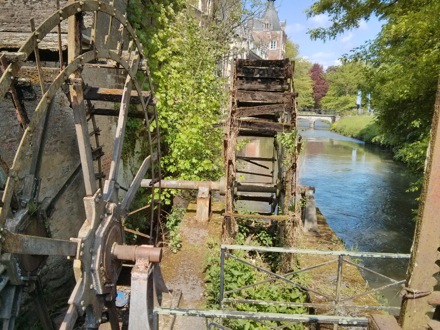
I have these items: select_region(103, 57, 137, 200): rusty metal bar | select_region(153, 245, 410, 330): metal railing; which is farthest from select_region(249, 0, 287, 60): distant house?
select_region(103, 57, 137, 200): rusty metal bar

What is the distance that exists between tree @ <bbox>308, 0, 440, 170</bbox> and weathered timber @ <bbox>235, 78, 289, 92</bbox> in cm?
237

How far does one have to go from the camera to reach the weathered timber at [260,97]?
734 cm

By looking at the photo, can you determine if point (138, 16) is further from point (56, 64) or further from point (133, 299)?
point (133, 299)

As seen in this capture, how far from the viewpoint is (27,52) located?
8.07 ft

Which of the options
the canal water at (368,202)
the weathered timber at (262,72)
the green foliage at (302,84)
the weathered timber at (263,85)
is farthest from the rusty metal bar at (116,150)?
the green foliage at (302,84)

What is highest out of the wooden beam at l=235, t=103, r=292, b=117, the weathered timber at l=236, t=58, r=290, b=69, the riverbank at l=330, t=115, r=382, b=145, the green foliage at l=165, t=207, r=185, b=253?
the weathered timber at l=236, t=58, r=290, b=69

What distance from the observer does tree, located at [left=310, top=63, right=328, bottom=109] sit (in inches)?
2498

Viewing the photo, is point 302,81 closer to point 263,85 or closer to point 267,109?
point 263,85

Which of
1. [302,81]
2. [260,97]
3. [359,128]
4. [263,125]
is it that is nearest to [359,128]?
[359,128]

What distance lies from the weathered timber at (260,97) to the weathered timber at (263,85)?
0.29 m

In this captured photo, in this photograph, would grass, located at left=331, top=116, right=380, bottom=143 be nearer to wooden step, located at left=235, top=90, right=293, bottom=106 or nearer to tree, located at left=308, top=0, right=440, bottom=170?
tree, located at left=308, top=0, right=440, bottom=170

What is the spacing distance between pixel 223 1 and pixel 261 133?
26.0 feet

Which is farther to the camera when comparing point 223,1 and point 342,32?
point 223,1

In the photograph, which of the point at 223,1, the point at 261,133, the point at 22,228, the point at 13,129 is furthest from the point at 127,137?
the point at 223,1
